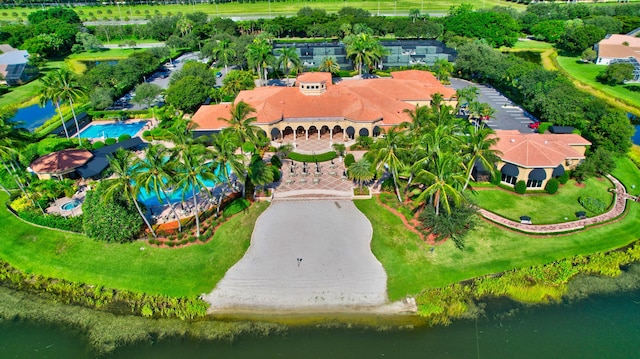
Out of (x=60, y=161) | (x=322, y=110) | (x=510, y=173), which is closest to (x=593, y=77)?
(x=510, y=173)

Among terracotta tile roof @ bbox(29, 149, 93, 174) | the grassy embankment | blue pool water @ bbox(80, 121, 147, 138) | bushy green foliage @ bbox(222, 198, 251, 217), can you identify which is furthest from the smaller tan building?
blue pool water @ bbox(80, 121, 147, 138)

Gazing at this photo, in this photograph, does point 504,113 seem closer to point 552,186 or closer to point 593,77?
point 552,186

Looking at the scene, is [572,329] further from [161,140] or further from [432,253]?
[161,140]

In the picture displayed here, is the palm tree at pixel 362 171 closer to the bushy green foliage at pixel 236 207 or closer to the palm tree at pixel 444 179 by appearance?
the palm tree at pixel 444 179

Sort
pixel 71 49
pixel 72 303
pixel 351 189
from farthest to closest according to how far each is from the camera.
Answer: pixel 71 49 < pixel 351 189 < pixel 72 303

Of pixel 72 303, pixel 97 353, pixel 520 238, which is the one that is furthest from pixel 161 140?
pixel 520 238

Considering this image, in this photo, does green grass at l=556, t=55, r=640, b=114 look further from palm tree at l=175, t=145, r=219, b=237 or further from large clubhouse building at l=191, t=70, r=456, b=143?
palm tree at l=175, t=145, r=219, b=237

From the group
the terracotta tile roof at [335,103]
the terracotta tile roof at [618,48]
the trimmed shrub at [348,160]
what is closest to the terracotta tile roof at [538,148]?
the terracotta tile roof at [335,103]
